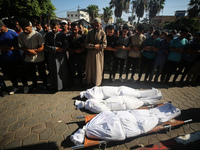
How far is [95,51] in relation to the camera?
3389 millimetres

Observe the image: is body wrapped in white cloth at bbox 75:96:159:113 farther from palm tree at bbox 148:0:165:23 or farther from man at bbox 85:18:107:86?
palm tree at bbox 148:0:165:23

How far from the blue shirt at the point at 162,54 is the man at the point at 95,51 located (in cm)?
221

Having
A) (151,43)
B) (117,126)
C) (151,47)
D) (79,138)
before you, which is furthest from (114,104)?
(151,43)

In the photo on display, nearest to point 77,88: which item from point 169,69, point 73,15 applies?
point 169,69

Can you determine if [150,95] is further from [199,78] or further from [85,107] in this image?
[199,78]

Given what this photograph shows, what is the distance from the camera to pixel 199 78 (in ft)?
15.5

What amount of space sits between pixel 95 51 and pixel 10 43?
8.30ft

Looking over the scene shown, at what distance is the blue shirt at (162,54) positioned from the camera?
3.72 meters

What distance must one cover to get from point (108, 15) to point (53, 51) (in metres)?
45.8

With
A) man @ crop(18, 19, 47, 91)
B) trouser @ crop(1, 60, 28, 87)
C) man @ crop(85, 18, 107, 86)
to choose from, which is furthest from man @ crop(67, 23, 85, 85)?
trouser @ crop(1, 60, 28, 87)

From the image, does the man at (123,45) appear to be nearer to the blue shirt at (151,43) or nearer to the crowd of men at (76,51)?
the crowd of men at (76,51)

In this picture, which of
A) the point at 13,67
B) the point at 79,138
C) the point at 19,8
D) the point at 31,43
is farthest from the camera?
the point at 19,8

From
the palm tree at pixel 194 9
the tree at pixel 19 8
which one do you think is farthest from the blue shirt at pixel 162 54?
the palm tree at pixel 194 9

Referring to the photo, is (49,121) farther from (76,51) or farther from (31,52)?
(76,51)
